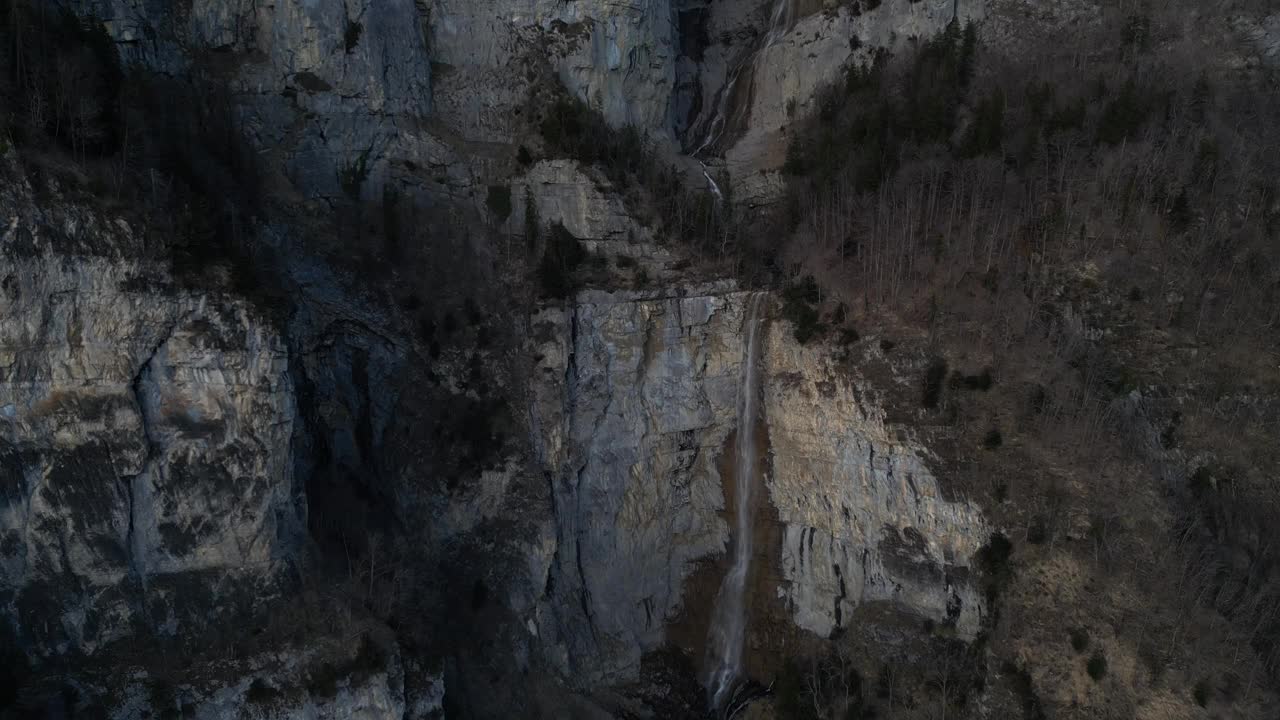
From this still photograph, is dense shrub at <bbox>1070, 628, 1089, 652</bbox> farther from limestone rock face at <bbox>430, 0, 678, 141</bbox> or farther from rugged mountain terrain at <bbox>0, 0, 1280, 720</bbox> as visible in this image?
limestone rock face at <bbox>430, 0, 678, 141</bbox>

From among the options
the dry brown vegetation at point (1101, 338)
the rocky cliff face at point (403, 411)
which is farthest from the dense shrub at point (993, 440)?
the rocky cliff face at point (403, 411)

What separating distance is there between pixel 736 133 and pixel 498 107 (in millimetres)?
17938

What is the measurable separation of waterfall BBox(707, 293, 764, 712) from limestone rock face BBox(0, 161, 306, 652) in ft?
74.2

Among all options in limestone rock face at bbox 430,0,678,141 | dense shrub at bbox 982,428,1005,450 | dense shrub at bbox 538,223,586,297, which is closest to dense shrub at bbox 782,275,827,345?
dense shrub at bbox 982,428,1005,450

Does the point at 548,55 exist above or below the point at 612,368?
above

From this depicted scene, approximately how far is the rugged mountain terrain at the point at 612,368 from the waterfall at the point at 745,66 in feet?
21.2

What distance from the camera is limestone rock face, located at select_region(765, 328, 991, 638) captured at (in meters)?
32.7

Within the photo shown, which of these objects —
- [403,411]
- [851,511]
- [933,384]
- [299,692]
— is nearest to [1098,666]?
[851,511]

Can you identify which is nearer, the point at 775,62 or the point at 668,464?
the point at 668,464

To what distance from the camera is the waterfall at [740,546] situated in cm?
3959

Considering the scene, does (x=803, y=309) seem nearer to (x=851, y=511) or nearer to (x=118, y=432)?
(x=851, y=511)

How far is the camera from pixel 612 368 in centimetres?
3953

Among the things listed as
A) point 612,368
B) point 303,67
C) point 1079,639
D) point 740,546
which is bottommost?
point 740,546

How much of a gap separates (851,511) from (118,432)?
3025 centimetres
